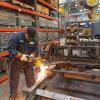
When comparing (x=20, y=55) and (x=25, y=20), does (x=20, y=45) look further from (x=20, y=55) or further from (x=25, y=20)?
(x=25, y=20)

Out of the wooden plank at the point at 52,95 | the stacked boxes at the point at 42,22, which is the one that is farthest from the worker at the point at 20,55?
the stacked boxes at the point at 42,22

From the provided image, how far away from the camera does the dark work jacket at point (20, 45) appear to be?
3865 millimetres

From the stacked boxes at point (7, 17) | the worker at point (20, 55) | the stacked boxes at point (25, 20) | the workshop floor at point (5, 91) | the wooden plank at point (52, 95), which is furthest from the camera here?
the stacked boxes at point (25, 20)

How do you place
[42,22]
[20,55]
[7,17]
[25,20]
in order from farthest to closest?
1. [42,22]
2. [25,20]
3. [7,17]
4. [20,55]

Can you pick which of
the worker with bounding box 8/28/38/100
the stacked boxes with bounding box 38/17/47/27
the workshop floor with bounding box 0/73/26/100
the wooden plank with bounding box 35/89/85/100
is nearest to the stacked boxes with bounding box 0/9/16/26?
the worker with bounding box 8/28/38/100

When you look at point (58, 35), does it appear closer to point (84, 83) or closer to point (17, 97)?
point (17, 97)

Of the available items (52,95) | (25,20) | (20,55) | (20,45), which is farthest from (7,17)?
(52,95)

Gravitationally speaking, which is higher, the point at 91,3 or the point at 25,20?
the point at 91,3

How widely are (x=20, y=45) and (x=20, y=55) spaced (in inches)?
14.8

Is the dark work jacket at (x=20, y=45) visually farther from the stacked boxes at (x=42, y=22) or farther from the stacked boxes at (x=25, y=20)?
the stacked boxes at (x=42, y=22)

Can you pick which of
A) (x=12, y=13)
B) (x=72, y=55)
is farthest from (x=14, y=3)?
(x=72, y=55)

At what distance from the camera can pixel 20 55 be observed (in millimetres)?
3758

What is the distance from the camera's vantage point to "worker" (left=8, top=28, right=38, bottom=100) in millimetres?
3852

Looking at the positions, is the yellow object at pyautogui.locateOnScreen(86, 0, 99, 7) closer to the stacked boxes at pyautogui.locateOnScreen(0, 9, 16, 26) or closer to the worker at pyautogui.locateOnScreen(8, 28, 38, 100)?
the stacked boxes at pyautogui.locateOnScreen(0, 9, 16, 26)
